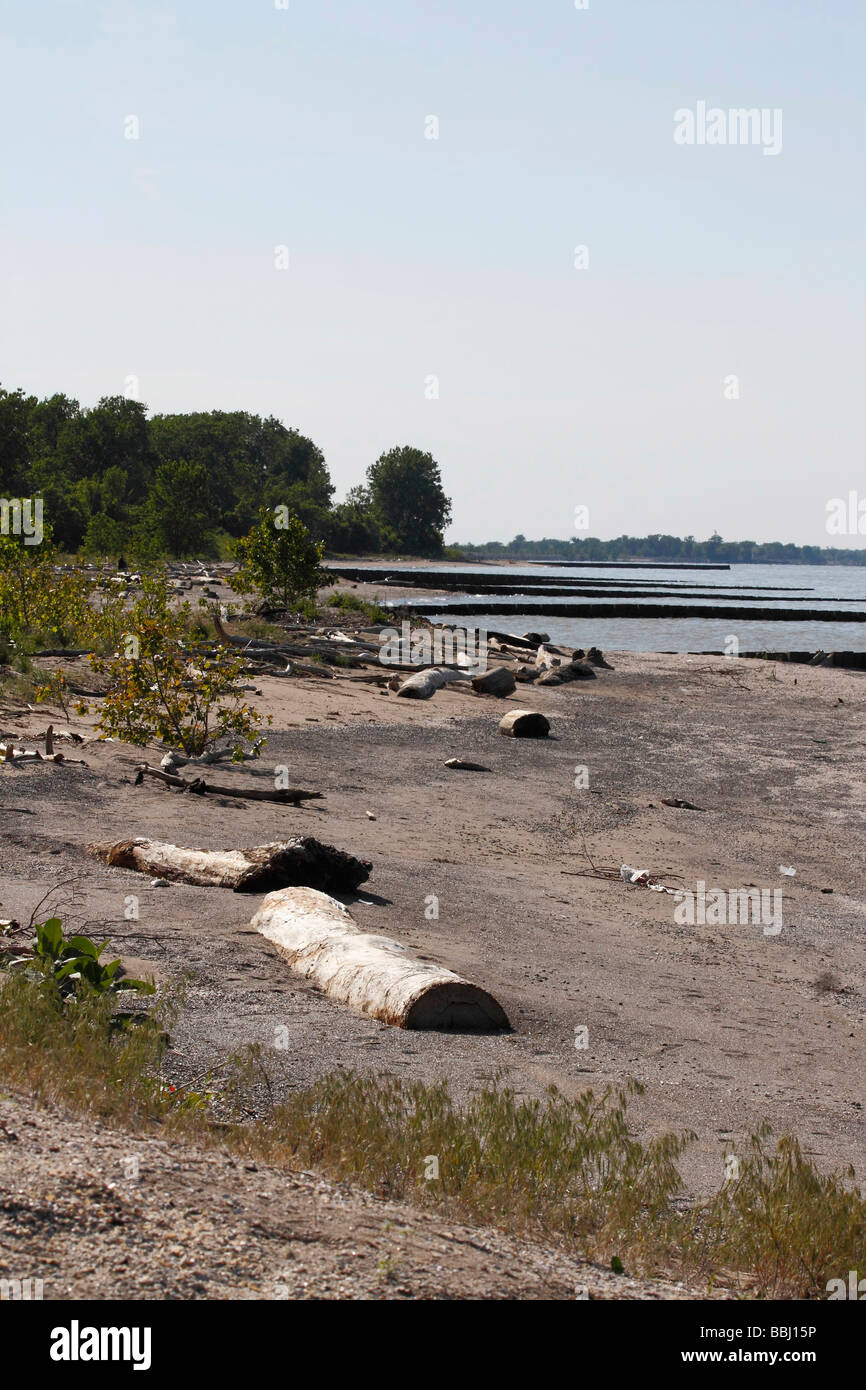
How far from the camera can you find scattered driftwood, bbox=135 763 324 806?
1341cm

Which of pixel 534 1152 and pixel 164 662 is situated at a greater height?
pixel 164 662

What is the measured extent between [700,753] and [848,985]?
1310 centimetres

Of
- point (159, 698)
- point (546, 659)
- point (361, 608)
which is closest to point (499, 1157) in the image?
point (159, 698)

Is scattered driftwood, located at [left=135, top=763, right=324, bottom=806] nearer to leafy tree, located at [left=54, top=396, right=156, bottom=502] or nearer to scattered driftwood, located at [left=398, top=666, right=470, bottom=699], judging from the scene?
scattered driftwood, located at [left=398, top=666, right=470, bottom=699]

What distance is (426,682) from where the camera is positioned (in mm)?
25984

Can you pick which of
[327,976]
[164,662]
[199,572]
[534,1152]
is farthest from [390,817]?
[199,572]

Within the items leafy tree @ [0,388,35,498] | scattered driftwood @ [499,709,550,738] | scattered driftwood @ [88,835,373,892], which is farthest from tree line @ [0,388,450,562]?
scattered driftwood @ [88,835,373,892]

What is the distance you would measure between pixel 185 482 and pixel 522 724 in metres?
59.6

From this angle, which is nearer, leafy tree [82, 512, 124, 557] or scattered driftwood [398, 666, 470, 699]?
scattered driftwood [398, 666, 470, 699]

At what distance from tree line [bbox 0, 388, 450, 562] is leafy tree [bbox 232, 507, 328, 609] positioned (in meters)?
21.3

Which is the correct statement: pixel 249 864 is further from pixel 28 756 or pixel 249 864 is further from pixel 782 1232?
pixel 782 1232

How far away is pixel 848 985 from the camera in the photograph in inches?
370
